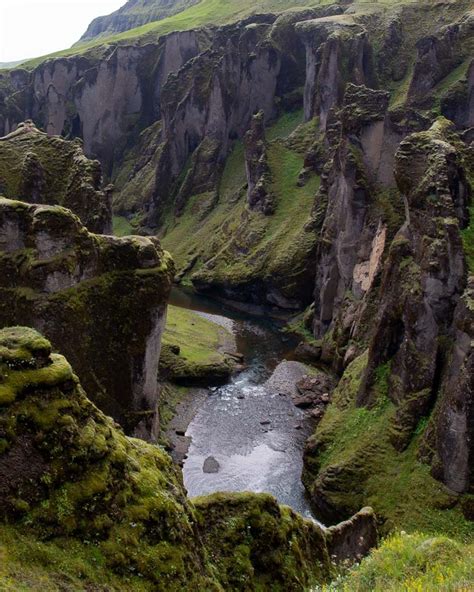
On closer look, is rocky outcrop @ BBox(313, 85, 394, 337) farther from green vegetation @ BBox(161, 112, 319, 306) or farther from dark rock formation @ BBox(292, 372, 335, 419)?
green vegetation @ BBox(161, 112, 319, 306)

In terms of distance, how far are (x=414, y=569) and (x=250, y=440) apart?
35.6 m

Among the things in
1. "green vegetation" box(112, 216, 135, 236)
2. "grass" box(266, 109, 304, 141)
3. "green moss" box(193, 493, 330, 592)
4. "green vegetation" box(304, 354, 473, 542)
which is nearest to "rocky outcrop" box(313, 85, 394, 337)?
"green vegetation" box(304, 354, 473, 542)

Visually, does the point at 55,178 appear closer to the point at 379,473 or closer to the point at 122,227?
the point at 379,473

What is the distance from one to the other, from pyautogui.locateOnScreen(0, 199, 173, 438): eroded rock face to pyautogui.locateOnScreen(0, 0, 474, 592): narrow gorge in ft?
0.48

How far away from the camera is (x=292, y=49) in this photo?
473 feet

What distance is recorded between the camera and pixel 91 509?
13883 mm

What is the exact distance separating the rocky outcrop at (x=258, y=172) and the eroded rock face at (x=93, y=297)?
62.6 meters

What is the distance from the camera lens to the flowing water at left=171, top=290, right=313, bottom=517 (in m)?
44.5

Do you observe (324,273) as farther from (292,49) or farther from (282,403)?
(292,49)

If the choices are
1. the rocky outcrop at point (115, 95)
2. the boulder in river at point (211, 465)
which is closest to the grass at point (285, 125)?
the rocky outcrop at point (115, 95)

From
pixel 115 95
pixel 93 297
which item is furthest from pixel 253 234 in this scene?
pixel 115 95

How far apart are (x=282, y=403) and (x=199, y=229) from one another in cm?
7379

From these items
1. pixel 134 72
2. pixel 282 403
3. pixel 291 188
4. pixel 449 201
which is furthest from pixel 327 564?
pixel 134 72

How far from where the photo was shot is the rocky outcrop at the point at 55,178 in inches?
2344
